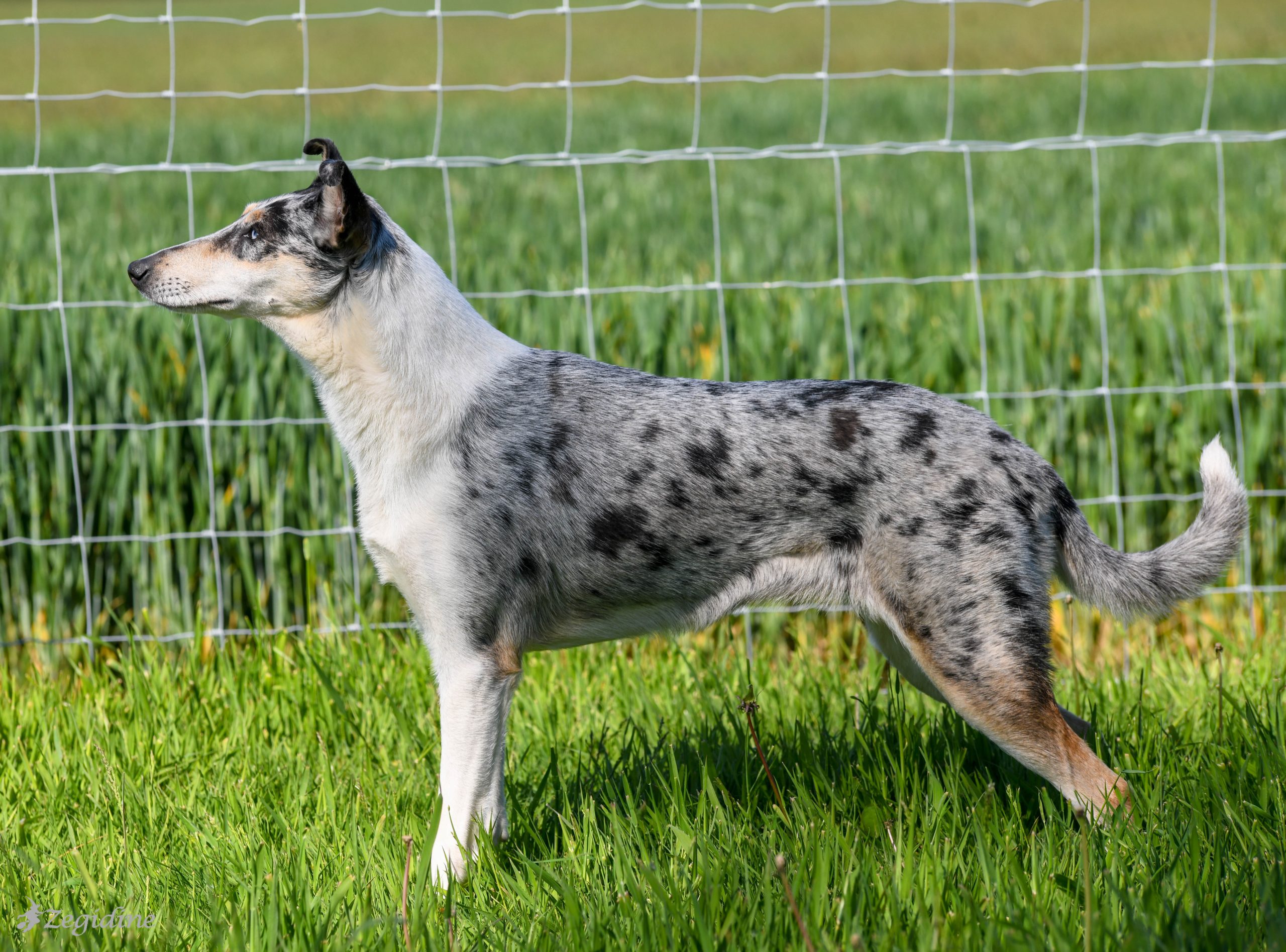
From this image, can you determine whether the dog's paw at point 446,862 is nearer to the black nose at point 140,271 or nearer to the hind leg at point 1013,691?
the hind leg at point 1013,691

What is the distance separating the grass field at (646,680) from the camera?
9.01 ft

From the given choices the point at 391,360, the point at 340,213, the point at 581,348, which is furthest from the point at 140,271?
the point at 581,348

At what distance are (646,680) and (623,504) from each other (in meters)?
1.38

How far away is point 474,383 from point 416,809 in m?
1.20

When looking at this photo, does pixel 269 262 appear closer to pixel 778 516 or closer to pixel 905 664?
pixel 778 516

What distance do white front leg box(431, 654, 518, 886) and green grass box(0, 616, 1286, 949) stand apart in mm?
79

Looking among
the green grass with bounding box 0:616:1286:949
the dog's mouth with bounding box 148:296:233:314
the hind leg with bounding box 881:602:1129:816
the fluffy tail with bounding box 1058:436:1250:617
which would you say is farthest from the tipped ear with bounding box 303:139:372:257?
the fluffy tail with bounding box 1058:436:1250:617

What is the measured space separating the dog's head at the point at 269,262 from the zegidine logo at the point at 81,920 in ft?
4.58

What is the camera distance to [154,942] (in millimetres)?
2658

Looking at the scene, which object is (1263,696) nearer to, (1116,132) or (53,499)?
(53,499)

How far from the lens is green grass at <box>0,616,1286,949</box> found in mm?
2609

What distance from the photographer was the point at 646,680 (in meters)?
4.29

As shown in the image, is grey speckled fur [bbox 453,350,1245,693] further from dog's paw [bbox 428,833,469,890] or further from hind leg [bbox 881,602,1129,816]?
dog's paw [bbox 428,833,469,890]

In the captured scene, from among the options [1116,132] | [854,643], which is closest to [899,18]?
[1116,132]
